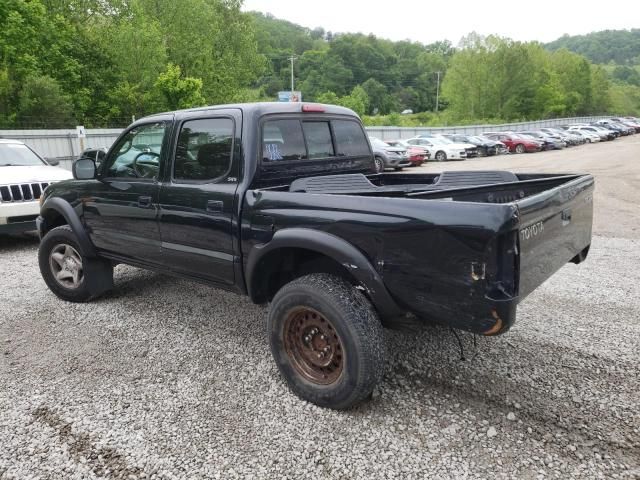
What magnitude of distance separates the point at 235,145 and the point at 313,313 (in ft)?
4.37

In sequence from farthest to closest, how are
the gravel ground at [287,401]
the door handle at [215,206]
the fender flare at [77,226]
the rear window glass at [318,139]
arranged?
the fender flare at [77,226], the rear window glass at [318,139], the door handle at [215,206], the gravel ground at [287,401]

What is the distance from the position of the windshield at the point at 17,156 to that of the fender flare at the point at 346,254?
23.4 ft

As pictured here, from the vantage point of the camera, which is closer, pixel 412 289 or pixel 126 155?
pixel 412 289

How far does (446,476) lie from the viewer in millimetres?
2449

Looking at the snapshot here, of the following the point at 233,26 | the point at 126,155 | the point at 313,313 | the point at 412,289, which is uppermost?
the point at 233,26

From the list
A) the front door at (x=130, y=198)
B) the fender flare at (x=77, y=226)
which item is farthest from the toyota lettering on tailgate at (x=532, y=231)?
the fender flare at (x=77, y=226)

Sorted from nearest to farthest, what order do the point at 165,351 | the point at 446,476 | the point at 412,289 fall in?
the point at 446,476
the point at 412,289
the point at 165,351

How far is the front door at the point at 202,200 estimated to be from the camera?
138 inches

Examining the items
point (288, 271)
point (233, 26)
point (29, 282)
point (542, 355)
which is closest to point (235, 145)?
point (288, 271)

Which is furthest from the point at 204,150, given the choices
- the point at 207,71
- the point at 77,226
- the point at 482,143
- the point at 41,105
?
the point at 207,71

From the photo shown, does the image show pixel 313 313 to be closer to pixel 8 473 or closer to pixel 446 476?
pixel 446 476

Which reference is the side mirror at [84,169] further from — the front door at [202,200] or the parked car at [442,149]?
the parked car at [442,149]

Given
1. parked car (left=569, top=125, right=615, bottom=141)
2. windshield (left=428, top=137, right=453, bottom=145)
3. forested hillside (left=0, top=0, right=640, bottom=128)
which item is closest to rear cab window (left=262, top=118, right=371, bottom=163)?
windshield (left=428, top=137, right=453, bottom=145)

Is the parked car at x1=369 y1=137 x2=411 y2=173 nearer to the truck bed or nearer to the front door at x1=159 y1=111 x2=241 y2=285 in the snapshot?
the front door at x1=159 y1=111 x2=241 y2=285
